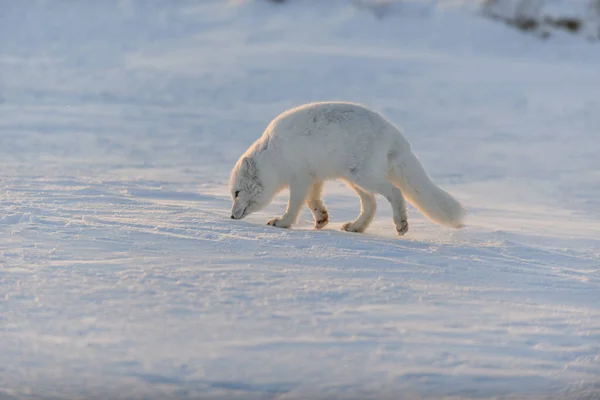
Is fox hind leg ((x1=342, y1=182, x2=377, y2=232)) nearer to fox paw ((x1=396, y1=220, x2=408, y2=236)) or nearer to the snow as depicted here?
the snow

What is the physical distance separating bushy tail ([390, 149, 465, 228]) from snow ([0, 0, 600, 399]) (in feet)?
0.53

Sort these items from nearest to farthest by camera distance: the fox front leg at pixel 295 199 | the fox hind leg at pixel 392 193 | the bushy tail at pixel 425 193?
1. the fox hind leg at pixel 392 193
2. the bushy tail at pixel 425 193
3. the fox front leg at pixel 295 199

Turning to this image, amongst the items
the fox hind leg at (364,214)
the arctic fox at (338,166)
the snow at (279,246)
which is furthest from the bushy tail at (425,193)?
the fox hind leg at (364,214)

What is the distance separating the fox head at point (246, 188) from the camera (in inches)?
233

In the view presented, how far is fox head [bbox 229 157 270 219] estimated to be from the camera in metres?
5.93

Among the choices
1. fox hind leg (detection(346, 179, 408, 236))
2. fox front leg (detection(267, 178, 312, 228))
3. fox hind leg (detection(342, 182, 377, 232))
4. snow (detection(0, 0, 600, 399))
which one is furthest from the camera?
fox hind leg (detection(342, 182, 377, 232))

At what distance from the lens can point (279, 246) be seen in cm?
494

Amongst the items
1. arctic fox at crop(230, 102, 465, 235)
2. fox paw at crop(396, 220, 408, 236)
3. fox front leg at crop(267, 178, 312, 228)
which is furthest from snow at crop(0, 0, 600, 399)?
fox front leg at crop(267, 178, 312, 228)

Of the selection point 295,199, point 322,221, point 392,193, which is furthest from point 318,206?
point 392,193

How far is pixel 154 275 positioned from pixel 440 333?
1426 mm

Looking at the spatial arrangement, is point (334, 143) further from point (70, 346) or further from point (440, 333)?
point (70, 346)

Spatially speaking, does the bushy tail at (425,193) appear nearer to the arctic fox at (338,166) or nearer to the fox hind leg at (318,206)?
the arctic fox at (338,166)

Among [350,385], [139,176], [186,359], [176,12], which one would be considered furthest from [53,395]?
[176,12]

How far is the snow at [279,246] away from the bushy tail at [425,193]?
0.53 feet
